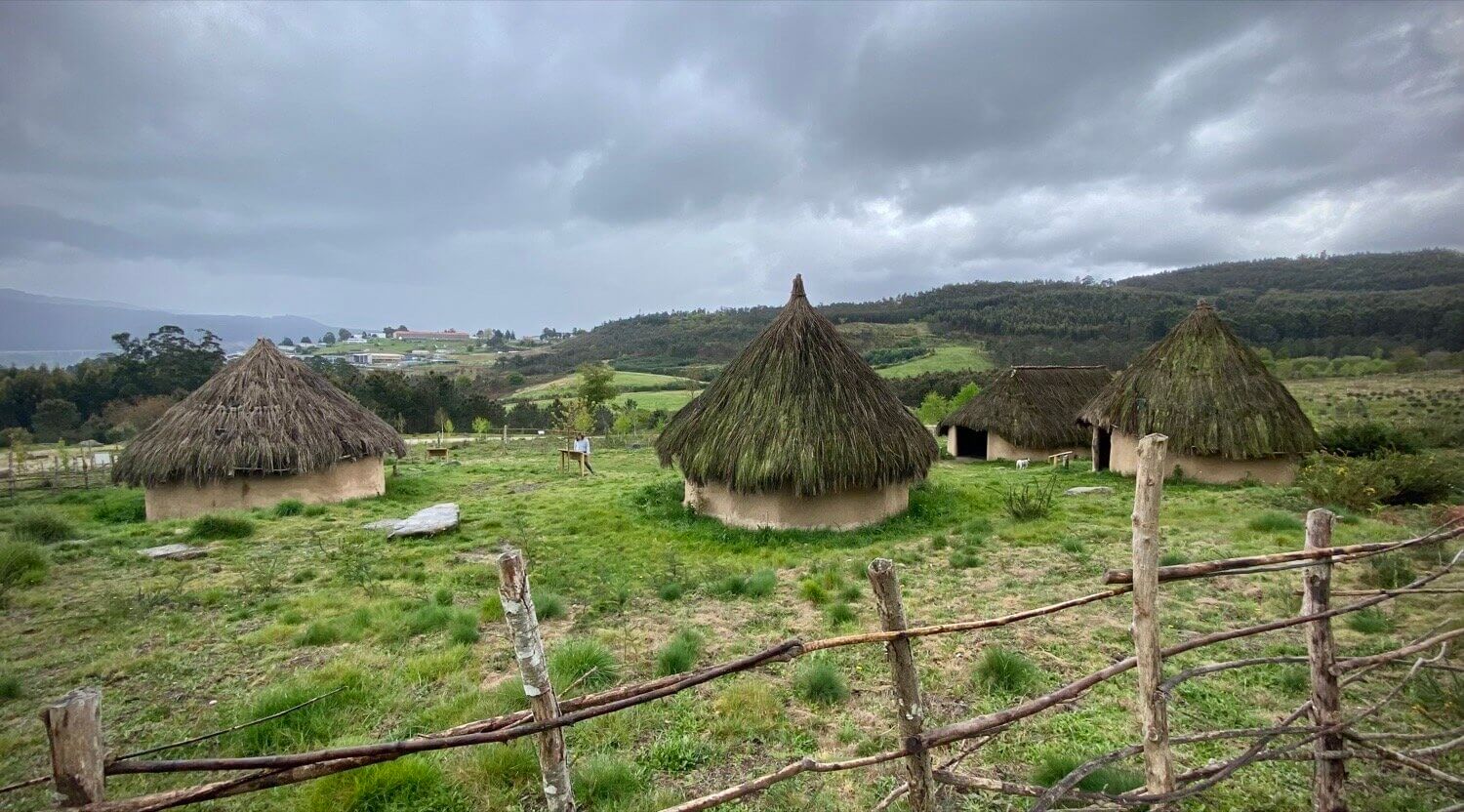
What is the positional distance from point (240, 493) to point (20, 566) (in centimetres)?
541

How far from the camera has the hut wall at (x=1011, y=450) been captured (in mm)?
21062

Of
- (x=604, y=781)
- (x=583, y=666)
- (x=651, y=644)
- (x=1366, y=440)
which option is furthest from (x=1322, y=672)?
(x=1366, y=440)

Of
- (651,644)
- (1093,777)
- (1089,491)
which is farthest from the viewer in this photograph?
(1089,491)

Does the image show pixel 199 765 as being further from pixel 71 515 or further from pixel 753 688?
pixel 71 515

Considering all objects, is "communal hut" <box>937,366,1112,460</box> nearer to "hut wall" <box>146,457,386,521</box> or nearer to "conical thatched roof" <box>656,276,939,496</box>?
"conical thatched roof" <box>656,276,939,496</box>

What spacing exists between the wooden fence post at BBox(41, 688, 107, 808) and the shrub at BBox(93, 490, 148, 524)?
49.5 ft

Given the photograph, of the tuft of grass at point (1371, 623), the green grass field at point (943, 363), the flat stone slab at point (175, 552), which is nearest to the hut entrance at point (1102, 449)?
the tuft of grass at point (1371, 623)

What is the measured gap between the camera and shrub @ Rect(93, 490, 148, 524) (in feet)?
43.3

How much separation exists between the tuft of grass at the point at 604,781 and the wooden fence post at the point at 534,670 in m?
1.22

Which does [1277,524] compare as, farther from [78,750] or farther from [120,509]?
[120,509]

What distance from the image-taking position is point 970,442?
2442 cm

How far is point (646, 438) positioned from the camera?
29969 millimetres

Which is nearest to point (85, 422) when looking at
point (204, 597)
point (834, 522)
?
point (204, 597)

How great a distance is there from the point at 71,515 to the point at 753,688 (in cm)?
1555
